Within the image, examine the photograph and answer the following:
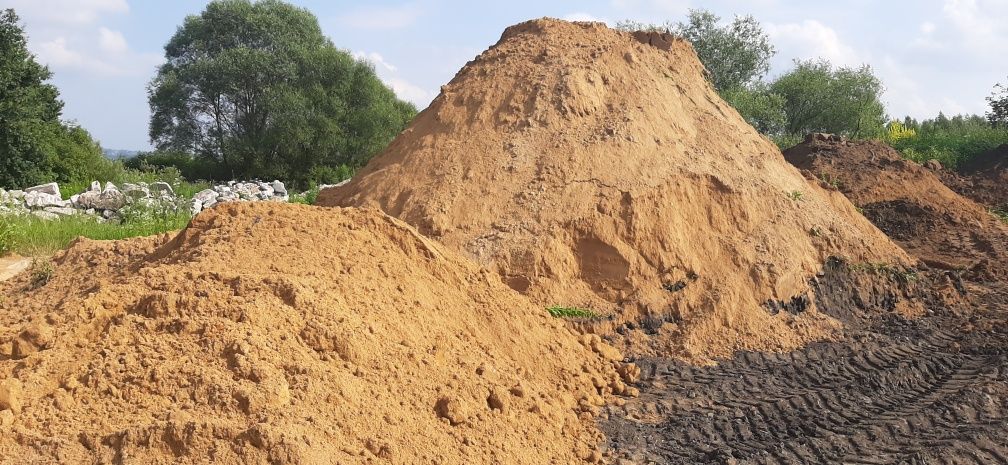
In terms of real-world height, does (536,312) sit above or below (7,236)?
above

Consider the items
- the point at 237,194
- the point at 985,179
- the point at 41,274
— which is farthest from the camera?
the point at 985,179

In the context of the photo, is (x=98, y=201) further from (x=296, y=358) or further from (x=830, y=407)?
(x=830, y=407)

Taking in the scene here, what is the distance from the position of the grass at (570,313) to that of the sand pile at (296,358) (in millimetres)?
373

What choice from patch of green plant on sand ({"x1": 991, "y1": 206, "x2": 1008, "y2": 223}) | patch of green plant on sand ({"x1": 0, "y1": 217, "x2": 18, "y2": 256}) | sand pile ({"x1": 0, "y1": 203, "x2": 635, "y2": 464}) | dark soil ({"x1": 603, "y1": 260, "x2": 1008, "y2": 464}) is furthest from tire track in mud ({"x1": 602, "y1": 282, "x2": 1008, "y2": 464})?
patch of green plant on sand ({"x1": 0, "y1": 217, "x2": 18, "y2": 256})

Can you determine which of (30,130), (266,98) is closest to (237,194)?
(30,130)

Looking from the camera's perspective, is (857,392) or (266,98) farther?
(266,98)

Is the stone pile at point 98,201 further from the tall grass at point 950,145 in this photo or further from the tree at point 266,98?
the tall grass at point 950,145

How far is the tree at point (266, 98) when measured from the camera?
23203 millimetres

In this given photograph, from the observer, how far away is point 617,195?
24.7ft

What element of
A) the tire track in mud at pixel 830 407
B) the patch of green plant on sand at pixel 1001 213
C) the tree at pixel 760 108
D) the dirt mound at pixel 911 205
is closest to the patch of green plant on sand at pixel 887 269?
the tire track in mud at pixel 830 407

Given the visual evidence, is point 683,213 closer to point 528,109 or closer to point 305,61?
point 528,109

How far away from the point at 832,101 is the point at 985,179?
871 centimetres

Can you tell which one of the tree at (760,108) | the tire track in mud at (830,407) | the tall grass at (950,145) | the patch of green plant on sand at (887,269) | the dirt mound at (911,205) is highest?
the tree at (760,108)

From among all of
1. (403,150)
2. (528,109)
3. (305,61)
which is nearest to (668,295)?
(528,109)
